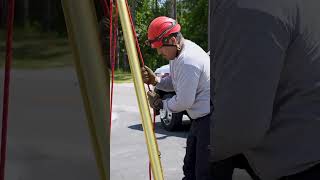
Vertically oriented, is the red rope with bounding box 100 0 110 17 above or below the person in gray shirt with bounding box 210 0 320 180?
above

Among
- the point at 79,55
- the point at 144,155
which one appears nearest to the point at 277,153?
the point at 79,55

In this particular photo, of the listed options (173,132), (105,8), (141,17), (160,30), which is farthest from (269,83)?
(141,17)

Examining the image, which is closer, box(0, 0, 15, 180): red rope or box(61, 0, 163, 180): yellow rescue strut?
box(0, 0, 15, 180): red rope

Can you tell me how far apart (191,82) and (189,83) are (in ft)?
0.05

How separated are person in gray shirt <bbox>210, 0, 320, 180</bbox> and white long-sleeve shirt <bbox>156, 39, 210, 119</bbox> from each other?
1908mm

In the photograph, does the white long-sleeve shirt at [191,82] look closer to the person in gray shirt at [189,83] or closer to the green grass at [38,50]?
the person in gray shirt at [189,83]

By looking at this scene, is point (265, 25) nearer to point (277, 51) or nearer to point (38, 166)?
point (277, 51)

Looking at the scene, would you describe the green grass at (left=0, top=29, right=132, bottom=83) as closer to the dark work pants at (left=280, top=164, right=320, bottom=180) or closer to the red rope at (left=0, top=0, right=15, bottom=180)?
the red rope at (left=0, top=0, right=15, bottom=180)

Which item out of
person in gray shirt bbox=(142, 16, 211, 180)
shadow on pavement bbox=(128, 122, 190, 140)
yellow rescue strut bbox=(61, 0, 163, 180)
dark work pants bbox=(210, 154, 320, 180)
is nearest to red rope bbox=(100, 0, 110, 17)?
yellow rescue strut bbox=(61, 0, 163, 180)

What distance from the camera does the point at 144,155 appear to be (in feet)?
25.0

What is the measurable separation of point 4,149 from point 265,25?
974 mm

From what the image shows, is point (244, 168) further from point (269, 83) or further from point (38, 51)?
point (38, 51)

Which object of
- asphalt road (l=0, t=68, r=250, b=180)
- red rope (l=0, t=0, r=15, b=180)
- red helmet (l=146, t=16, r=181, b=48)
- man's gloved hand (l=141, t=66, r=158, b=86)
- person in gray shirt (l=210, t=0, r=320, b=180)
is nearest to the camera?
person in gray shirt (l=210, t=0, r=320, b=180)

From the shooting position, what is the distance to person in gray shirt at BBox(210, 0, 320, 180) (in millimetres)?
1769
